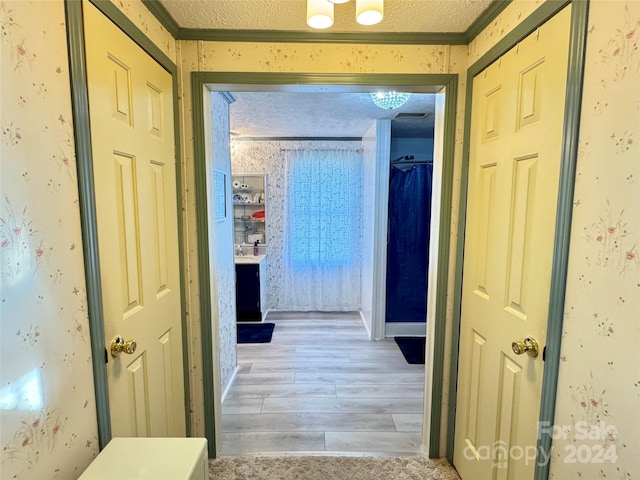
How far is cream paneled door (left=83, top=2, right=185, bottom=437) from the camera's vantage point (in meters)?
1.09

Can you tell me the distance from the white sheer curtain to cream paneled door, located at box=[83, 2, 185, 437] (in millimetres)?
2830

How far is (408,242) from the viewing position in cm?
368

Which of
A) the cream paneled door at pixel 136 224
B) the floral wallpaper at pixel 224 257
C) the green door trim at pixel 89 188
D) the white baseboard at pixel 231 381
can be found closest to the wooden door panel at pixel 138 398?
the cream paneled door at pixel 136 224

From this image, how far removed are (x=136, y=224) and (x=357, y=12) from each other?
110 cm

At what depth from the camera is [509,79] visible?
4.35 ft

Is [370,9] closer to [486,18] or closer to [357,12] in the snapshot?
[357,12]

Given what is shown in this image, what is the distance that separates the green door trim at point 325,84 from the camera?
1.65 metres

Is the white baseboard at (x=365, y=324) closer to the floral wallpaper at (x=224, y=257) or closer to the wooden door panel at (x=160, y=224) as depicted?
the floral wallpaper at (x=224, y=257)

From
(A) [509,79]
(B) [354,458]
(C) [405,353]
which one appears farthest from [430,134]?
(B) [354,458]

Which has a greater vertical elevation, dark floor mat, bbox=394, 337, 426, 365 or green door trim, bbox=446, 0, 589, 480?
green door trim, bbox=446, 0, 589, 480

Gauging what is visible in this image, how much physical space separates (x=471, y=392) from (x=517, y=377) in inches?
16.4

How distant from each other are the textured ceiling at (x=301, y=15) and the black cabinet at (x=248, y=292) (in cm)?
280

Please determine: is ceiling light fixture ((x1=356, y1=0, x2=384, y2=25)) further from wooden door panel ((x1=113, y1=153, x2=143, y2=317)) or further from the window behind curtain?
the window behind curtain

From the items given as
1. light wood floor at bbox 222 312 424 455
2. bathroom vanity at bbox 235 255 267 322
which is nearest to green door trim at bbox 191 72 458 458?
light wood floor at bbox 222 312 424 455
